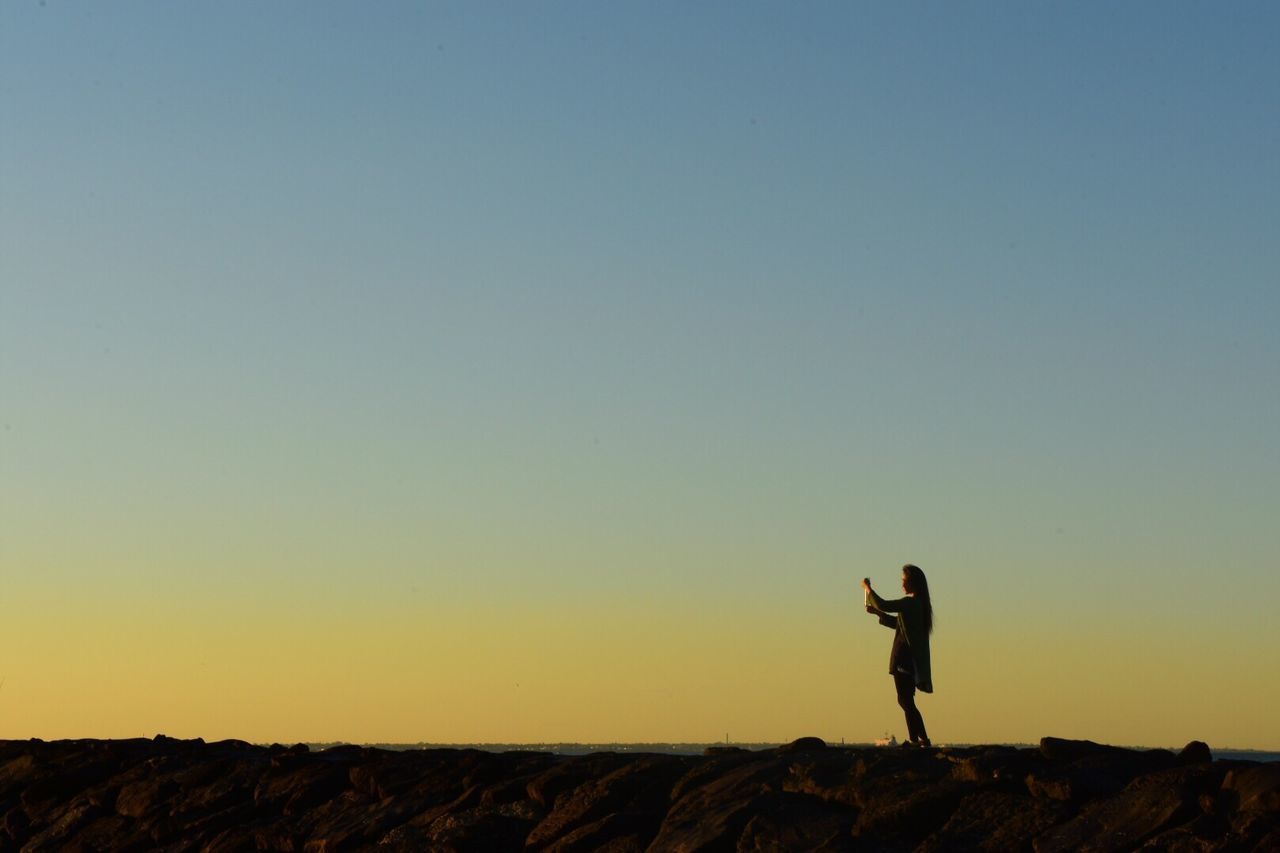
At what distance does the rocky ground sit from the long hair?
1.69m

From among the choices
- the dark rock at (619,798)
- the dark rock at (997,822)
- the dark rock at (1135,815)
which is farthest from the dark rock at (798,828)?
the dark rock at (1135,815)

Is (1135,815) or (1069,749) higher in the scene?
(1069,749)

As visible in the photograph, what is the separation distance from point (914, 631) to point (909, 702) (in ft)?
2.11

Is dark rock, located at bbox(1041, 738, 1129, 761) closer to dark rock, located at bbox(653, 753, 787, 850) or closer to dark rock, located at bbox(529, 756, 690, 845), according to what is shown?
dark rock, located at bbox(653, 753, 787, 850)

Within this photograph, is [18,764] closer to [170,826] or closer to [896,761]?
[170,826]

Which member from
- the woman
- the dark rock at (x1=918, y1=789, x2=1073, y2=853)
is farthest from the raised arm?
the dark rock at (x1=918, y1=789, x2=1073, y2=853)

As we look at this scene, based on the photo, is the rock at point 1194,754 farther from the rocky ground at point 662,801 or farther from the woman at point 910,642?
the woman at point 910,642

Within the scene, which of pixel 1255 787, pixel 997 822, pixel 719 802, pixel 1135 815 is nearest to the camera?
pixel 1255 787

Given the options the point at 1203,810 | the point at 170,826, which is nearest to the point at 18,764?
the point at 170,826

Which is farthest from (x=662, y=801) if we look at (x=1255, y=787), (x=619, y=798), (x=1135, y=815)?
(x=1255, y=787)

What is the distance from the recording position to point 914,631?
14.5 metres

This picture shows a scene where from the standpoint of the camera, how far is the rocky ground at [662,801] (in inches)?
409

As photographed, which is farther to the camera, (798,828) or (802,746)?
(802,746)

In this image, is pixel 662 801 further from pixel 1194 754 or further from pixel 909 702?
pixel 1194 754
